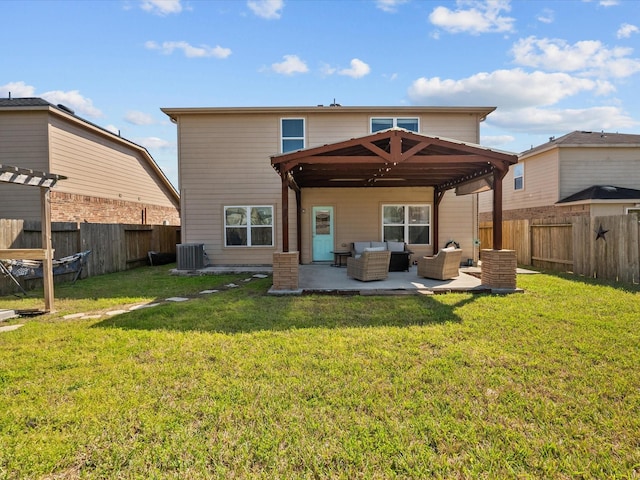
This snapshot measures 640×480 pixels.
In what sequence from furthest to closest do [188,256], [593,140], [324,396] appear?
[593,140] → [188,256] → [324,396]

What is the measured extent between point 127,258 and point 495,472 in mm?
12864

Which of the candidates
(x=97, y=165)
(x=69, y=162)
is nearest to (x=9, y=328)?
(x=69, y=162)

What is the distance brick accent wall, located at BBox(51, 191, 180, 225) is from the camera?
38.5ft

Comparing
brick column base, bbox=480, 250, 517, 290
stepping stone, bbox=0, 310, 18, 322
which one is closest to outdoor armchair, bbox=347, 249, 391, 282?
brick column base, bbox=480, 250, 517, 290

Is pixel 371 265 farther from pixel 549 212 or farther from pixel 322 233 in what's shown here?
pixel 549 212

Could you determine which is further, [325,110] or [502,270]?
[325,110]

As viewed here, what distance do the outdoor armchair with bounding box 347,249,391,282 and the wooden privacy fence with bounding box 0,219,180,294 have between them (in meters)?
7.93

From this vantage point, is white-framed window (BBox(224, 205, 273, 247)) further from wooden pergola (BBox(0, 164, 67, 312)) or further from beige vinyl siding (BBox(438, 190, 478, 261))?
beige vinyl siding (BBox(438, 190, 478, 261))

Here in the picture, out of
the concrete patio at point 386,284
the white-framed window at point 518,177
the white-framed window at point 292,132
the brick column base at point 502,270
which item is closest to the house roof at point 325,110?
the white-framed window at point 292,132

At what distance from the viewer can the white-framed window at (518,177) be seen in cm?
1720

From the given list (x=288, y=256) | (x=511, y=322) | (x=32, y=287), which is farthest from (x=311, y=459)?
(x=32, y=287)

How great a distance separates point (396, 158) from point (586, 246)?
6.42 m

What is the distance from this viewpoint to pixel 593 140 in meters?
15.1

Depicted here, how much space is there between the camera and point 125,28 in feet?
28.6
